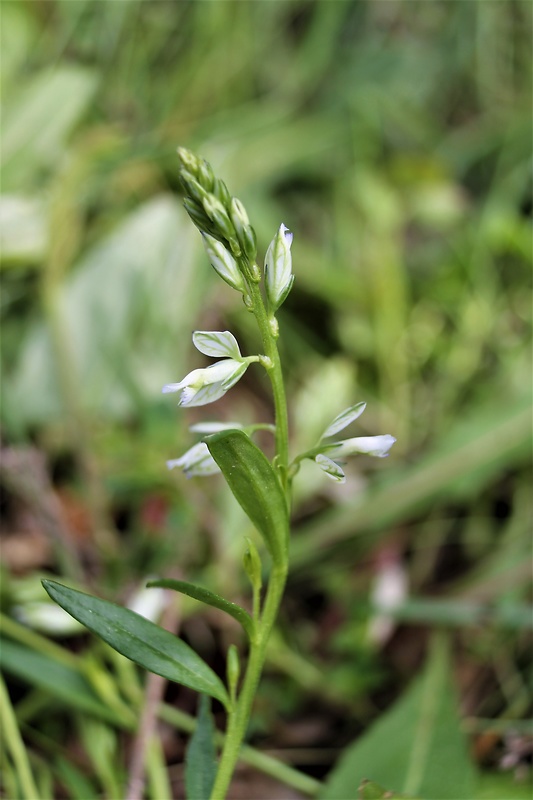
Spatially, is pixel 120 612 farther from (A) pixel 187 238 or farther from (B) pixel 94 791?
(A) pixel 187 238

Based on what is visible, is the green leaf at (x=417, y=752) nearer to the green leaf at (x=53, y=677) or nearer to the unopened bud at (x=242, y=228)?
the green leaf at (x=53, y=677)

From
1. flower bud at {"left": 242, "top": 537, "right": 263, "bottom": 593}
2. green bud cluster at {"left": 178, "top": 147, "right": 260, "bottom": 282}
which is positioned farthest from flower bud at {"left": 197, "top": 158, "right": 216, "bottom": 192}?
flower bud at {"left": 242, "top": 537, "right": 263, "bottom": 593}

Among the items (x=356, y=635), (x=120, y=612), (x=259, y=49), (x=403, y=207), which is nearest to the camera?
(x=120, y=612)

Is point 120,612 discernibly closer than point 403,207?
Yes

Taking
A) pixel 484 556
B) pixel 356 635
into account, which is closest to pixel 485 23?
pixel 484 556

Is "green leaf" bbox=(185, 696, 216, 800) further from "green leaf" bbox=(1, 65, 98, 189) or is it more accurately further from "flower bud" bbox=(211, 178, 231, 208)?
"green leaf" bbox=(1, 65, 98, 189)
